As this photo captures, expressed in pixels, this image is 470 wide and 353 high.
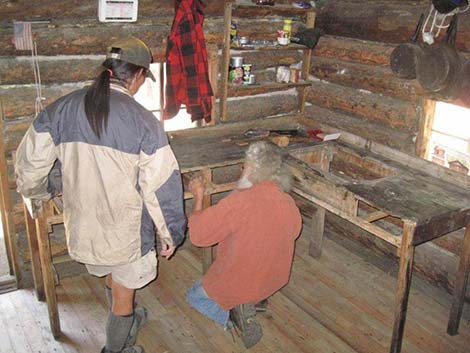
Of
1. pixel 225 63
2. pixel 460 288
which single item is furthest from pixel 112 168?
pixel 460 288

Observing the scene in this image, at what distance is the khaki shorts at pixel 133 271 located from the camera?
104 inches

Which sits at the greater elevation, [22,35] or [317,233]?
[22,35]

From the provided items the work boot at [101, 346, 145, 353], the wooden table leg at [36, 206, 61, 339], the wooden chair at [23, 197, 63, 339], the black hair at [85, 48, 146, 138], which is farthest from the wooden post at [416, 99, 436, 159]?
the wooden table leg at [36, 206, 61, 339]

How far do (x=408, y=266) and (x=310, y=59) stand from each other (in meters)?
2.45

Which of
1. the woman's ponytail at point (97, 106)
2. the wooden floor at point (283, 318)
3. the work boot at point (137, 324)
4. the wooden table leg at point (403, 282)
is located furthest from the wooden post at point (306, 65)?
the woman's ponytail at point (97, 106)

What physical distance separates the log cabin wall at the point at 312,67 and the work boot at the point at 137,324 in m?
0.79

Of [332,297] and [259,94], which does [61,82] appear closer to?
[259,94]

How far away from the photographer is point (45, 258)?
2971 millimetres

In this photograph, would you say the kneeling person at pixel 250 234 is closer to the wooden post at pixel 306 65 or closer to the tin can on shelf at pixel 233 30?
the tin can on shelf at pixel 233 30

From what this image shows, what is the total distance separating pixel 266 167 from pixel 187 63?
1.32 metres

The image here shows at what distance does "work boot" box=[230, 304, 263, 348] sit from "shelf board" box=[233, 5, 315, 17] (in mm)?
2373

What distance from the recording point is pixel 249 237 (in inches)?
112

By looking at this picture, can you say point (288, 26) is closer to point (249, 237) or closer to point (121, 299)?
point (249, 237)

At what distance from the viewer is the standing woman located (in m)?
2.33
